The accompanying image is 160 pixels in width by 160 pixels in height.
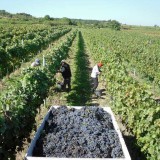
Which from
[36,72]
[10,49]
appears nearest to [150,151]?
[36,72]

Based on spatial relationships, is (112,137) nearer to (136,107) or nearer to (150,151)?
(150,151)

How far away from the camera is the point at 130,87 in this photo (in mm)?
10070

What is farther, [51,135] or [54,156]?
[51,135]

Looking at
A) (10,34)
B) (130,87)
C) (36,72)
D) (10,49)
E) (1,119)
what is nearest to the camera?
(1,119)

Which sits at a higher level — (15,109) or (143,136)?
(15,109)

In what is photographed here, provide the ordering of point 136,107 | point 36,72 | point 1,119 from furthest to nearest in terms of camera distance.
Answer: point 36,72
point 136,107
point 1,119

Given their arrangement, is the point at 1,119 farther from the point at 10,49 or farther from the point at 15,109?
the point at 10,49

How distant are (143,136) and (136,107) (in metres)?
1.25

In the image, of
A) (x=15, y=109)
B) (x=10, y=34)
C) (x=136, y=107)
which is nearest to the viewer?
(x=15, y=109)

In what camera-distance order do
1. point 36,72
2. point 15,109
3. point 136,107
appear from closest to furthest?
point 15,109 → point 136,107 → point 36,72

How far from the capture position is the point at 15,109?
7492 millimetres

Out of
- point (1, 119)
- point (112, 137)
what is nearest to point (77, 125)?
point (112, 137)

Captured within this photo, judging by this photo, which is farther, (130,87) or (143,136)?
(130,87)

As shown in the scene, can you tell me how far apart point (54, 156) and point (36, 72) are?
5.06 meters
